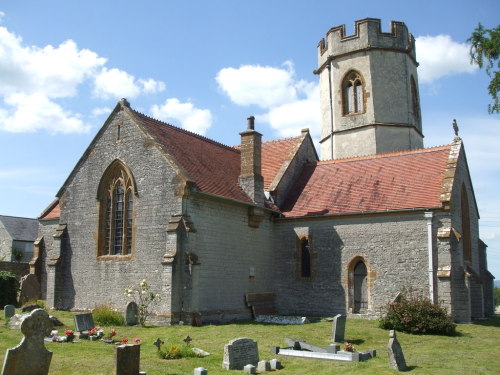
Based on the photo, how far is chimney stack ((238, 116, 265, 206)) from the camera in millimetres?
24688

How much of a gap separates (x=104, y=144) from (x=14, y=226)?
3203 cm

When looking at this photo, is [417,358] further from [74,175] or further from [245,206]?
[74,175]

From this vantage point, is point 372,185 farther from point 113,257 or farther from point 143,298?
point 113,257

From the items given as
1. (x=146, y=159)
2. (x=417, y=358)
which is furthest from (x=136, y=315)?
(x=417, y=358)

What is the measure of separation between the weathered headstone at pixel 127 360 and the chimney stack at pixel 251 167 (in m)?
14.2

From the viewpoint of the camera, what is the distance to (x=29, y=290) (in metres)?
25.0

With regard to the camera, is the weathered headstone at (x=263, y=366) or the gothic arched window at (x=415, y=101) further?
the gothic arched window at (x=415, y=101)

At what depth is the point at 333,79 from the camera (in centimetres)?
3334

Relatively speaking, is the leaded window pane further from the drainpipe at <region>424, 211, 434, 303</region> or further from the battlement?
the battlement

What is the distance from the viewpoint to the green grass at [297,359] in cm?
1214

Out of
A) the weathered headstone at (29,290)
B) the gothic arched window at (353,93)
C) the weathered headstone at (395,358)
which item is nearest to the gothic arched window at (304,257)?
the gothic arched window at (353,93)

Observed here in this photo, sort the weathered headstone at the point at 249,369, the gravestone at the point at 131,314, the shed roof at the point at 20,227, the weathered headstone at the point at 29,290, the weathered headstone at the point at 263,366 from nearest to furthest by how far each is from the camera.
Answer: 1. the weathered headstone at the point at 249,369
2. the weathered headstone at the point at 263,366
3. the gravestone at the point at 131,314
4. the weathered headstone at the point at 29,290
5. the shed roof at the point at 20,227

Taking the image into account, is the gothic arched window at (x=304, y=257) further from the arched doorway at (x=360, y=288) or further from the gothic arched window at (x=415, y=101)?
the gothic arched window at (x=415, y=101)

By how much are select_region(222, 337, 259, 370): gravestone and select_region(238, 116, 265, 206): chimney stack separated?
39.6 ft
